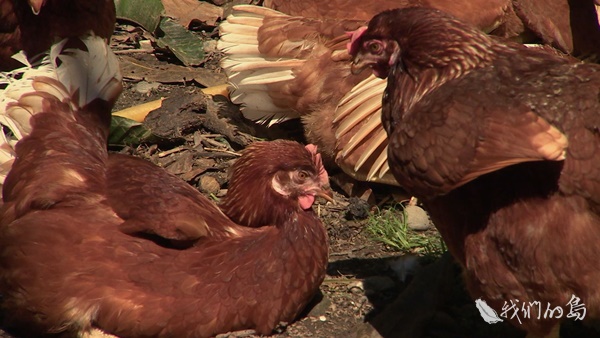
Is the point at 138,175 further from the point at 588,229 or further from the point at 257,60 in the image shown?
the point at 588,229

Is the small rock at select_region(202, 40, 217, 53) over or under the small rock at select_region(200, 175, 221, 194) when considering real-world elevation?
over

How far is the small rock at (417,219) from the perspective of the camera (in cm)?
386

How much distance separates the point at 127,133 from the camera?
422cm

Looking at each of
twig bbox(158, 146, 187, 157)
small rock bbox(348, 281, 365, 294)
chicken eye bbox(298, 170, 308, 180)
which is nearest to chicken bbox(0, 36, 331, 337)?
chicken eye bbox(298, 170, 308, 180)

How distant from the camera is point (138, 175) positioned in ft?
10.5

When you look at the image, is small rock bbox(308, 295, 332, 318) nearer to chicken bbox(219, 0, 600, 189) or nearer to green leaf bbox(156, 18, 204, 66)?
chicken bbox(219, 0, 600, 189)

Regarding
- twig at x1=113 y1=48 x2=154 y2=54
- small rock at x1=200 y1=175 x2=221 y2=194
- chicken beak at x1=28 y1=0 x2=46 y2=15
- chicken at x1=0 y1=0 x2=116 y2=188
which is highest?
chicken beak at x1=28 y1=0 x2=46 y2=15

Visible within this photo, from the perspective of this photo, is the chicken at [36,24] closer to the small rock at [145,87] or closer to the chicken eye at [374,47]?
the small rock at [145,87]

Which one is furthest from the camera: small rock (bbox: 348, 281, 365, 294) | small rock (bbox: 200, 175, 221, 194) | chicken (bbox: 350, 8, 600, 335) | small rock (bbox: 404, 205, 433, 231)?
small rock (bbox: 200, 175, 221, 194)

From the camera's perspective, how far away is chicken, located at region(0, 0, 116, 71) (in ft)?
11.5

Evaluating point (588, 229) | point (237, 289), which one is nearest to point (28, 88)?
point (237, 289)

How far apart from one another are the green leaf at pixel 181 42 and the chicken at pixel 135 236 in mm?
1583

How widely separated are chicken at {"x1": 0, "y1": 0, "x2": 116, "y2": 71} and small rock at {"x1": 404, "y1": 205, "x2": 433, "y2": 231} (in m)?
1.70

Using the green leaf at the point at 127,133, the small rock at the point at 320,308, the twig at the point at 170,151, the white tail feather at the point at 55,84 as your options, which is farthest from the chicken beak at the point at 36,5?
the small rock at the point at 320,308
